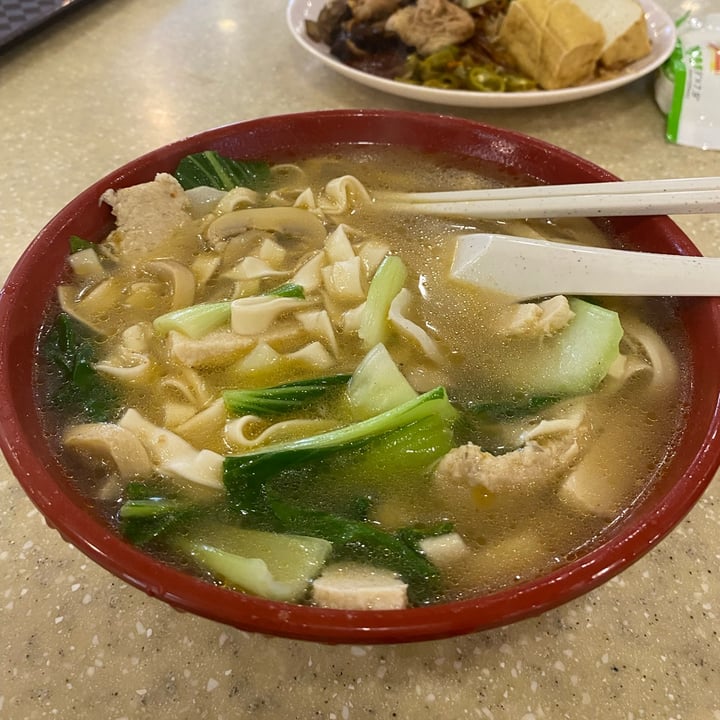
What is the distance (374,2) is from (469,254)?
4.07 ft

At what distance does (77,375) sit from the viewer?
3.59ft

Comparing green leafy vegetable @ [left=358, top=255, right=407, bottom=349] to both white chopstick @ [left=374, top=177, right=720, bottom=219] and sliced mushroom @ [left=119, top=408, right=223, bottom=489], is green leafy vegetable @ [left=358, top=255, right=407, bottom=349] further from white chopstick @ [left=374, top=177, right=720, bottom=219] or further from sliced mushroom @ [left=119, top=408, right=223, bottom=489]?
A: sliced mushroom @ [left=119, top=408, right=223, bottom=489]

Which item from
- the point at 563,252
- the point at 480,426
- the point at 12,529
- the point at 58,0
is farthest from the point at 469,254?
the point at 58,0

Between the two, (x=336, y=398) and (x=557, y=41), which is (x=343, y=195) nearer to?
(x=336, y=398)

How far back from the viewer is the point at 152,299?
1.26 metres

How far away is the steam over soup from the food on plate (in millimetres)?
774

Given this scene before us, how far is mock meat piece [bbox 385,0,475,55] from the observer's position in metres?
2.06

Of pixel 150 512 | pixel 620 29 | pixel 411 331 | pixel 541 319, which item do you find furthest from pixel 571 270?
pixel 620 29

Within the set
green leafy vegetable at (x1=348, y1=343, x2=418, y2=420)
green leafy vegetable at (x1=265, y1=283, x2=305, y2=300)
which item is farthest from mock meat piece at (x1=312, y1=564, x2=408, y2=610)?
green leafy vegetable at (x1=265, y1=283, x2=305, y2=300)

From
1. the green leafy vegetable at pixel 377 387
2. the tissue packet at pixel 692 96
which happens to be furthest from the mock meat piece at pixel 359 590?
the tissue packet at pixel 692 96

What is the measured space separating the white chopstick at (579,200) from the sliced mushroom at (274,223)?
19 cm

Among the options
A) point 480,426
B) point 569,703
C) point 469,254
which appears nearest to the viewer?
point 569,703

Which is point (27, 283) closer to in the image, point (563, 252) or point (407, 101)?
point (563, 252)

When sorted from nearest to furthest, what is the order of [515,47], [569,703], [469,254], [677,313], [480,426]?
[569,703] → [480,426] → [677,313] → [469,254] → [515,47]
